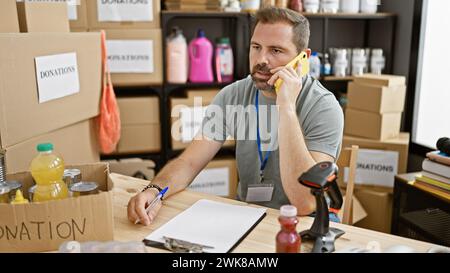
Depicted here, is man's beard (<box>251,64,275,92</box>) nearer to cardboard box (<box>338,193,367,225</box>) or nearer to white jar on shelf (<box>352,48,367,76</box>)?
cardboard box (<box>338,193,367,225</box>)

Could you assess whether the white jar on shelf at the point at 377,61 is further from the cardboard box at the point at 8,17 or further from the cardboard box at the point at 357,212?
the cardboard box at the point at 8,17

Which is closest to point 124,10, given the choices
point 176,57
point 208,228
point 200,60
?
point 176,57

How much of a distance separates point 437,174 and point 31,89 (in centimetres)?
185

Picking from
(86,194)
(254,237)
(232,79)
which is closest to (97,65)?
(232,79)

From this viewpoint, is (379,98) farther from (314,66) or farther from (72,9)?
(72,9)

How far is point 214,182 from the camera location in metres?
2.91

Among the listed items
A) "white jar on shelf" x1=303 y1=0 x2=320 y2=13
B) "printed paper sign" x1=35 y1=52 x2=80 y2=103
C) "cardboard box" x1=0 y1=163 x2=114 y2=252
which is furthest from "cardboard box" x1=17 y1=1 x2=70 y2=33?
"white jar on shelf" x1=303 y1=0 x2=320 y2=13

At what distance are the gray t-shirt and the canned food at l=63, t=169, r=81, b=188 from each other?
638 mm

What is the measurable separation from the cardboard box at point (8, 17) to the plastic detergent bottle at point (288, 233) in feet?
4.45

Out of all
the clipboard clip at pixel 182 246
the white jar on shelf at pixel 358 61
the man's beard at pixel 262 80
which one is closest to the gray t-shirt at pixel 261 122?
the man's beard at pixel 262 80

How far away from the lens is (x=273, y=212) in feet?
4.29

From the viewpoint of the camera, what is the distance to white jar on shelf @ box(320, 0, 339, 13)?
293 centimetres
